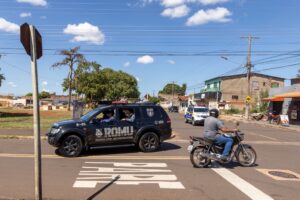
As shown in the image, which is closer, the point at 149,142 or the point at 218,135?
the point at 218,135

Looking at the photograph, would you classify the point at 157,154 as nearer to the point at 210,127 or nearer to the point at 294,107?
the point at 210,127

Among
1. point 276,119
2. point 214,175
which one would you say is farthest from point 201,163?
point 276,119

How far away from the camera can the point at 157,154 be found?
1313 cm

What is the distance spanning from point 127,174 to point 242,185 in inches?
108

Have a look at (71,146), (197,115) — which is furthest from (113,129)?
(197,115)

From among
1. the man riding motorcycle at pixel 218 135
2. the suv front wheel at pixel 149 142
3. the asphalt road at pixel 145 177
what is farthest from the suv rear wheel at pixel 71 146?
the man riding motorcycle at pixel 218 135

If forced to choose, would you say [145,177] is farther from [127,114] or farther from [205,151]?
[127,114]

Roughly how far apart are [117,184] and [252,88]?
77001 mm

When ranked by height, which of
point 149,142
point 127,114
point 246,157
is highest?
point 127,114

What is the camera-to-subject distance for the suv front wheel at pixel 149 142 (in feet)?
44.7

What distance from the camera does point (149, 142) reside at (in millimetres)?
13758

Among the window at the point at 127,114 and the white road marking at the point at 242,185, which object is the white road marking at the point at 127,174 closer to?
the white road marking at the point at 242,185

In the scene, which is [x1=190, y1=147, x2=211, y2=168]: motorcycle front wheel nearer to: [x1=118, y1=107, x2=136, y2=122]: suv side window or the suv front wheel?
the suv front wheel

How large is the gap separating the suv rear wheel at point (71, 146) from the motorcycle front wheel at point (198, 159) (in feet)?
13.1
